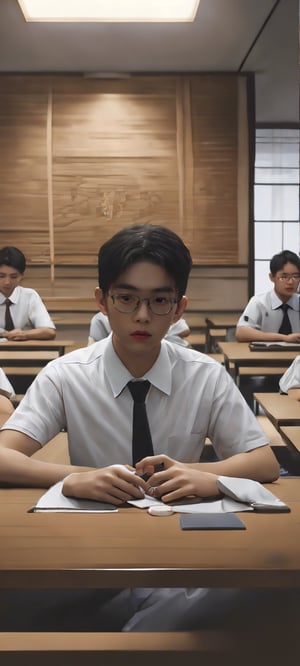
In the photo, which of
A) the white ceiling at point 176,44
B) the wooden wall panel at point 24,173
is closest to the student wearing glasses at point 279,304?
the white ceiling at point 176,44

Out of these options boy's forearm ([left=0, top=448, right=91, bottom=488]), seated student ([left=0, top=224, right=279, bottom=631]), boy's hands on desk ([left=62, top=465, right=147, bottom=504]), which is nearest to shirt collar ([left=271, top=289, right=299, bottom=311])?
seated student ([left=0, top=224, right=279, bottom=631])

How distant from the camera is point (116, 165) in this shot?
658cm

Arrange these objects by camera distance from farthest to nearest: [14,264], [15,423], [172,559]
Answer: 1. [14,264]
2. [15,423]
3. [172,559]

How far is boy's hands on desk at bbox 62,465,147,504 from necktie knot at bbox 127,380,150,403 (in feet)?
1.15

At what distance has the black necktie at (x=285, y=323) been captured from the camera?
15.7 feet

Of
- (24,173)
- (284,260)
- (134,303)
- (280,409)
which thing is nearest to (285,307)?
(284,260)

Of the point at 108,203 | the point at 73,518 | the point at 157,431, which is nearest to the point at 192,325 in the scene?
the point at 108,203

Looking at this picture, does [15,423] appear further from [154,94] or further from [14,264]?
[154,94]

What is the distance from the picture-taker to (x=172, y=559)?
886 millimetres

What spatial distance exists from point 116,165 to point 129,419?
17.7 ft

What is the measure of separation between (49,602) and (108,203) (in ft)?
19.0

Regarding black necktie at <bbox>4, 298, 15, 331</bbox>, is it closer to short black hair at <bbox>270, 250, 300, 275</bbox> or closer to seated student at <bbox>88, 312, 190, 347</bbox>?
seated student at <bbox>88, 312, 190, 347</bbox>

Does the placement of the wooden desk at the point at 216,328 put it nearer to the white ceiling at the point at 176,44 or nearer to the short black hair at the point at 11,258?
the short black hair at the point at 11,258

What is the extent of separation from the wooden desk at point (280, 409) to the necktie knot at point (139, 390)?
0.91m
